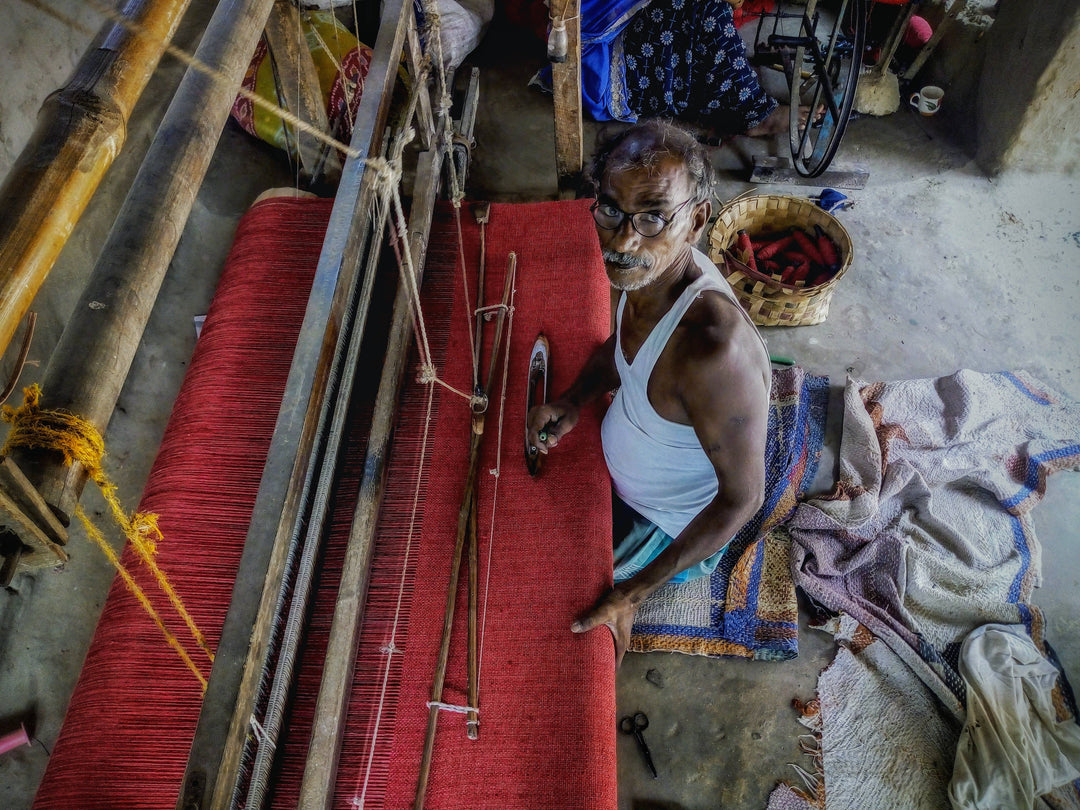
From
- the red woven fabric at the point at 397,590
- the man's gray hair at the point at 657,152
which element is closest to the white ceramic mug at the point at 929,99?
the red woven fabric at the point at 397,590

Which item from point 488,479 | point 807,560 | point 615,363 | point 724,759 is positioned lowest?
point 724,759

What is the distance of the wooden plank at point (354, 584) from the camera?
148cm

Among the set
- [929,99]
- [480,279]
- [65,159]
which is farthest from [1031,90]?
[65,159]

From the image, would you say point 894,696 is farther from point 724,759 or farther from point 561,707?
point 561,707

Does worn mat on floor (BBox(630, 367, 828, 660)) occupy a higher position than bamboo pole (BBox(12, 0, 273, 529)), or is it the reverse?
bamboo pole (BBox(12, 0, 273, 529))

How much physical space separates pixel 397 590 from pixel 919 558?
2.05 metres

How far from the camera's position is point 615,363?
2.20 metres

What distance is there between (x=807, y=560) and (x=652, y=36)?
11.1 ft

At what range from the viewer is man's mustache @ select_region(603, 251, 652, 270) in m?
1.76

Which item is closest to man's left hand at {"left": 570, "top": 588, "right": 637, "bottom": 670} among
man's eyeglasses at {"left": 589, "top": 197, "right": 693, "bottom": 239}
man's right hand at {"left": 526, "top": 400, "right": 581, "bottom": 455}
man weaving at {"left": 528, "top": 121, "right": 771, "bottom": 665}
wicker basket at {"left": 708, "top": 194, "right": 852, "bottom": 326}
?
man weaving at {"left": 528, "top": 121, "right": 771, "bottom": 665}

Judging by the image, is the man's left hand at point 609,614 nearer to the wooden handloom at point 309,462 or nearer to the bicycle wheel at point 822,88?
the wooden handloom at point 309,462

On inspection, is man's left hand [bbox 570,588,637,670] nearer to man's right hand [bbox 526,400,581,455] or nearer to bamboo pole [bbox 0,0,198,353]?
man's right hand [bbox 526,400,581,455]

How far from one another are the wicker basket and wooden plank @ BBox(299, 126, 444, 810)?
1743 millimetres

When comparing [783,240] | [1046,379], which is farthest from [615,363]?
[1046,379]
